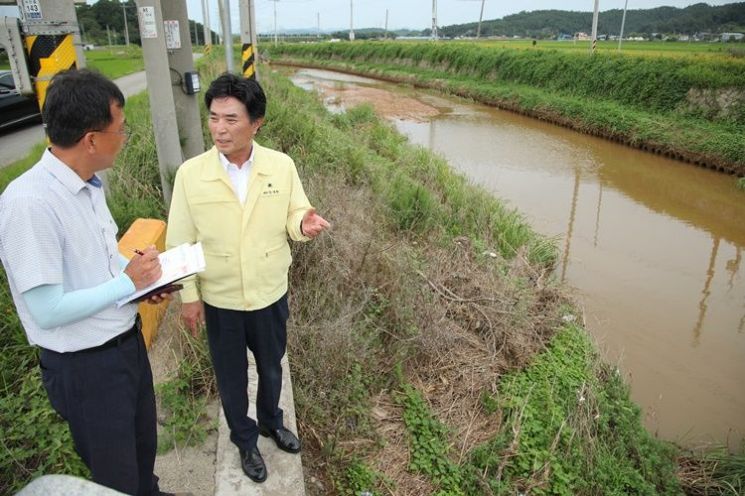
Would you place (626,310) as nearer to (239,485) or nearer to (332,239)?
(332,239)

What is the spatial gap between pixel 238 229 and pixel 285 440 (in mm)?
1083

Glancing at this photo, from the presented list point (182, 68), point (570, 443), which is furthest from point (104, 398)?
point (182, 68)

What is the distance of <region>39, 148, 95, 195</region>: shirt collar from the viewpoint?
4.79 feet

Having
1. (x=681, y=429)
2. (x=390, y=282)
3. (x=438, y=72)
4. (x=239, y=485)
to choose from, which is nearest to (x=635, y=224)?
(x=681, y=429)

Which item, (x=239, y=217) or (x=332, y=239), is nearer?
(x=239, y=217)

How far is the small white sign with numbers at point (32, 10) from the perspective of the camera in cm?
279

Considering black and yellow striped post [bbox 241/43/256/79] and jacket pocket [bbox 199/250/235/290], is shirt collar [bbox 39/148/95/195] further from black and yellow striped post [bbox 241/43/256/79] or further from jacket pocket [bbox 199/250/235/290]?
black and yellow striped post [bbox 241/43/256/79]

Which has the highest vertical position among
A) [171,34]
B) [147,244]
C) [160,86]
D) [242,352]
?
[171,34]

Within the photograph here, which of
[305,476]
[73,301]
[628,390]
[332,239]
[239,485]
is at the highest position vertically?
[73,301]

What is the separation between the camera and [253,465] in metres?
2.29

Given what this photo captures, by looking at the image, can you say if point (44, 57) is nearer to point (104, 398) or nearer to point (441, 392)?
point (104, 398)

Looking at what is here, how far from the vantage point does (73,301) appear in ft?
4.74

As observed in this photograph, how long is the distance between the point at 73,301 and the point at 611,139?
546 inches

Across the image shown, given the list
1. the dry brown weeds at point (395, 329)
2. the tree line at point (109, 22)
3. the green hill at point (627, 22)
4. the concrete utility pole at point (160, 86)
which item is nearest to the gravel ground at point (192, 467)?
the dry brown weeds at point (395, 329)
